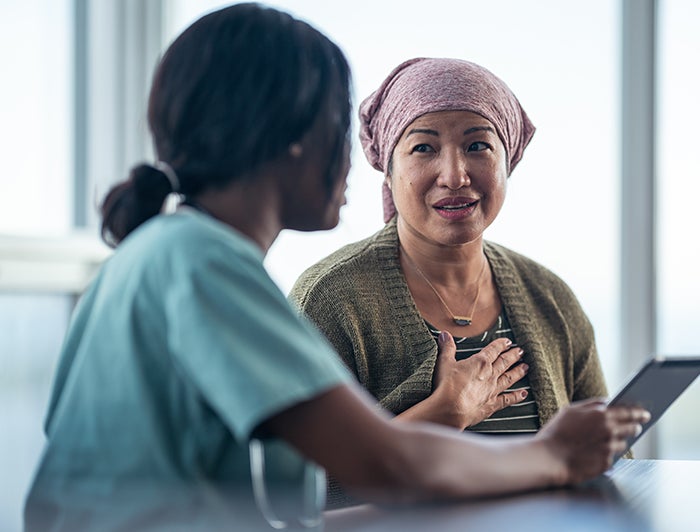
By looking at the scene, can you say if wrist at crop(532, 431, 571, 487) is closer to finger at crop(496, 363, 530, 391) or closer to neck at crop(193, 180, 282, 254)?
neck at crop(193, 180, 282, 254)

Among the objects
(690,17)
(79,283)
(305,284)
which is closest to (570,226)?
(690,17)

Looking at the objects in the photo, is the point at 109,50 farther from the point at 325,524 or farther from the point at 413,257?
the point at 325,524

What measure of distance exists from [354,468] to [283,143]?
34 centimetres

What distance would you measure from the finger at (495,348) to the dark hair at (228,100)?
792 millimetres

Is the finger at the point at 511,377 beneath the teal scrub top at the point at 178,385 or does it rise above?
beneath

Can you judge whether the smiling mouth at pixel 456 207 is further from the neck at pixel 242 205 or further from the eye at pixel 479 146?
the neck at pixel 242 205

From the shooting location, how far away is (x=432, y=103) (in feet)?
5.35

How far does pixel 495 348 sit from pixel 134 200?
0.88 metres

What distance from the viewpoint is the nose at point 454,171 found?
5.31 feet

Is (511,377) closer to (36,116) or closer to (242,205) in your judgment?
(242,205)

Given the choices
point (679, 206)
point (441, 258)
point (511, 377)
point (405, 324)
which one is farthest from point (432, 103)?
point (679, 206)

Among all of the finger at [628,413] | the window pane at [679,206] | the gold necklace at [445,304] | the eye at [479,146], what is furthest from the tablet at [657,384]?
the window pane at [679,206]

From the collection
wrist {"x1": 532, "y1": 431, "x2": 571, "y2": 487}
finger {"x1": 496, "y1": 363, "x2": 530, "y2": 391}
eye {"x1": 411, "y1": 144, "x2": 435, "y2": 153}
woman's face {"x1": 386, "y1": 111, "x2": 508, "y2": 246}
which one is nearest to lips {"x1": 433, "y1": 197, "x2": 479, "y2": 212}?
woman's face {"x1": 386, "y1": 111, "x2": 508, "y2": 246}

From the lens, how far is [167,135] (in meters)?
0.90
